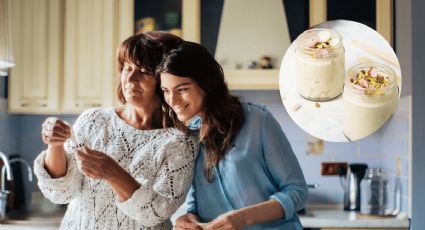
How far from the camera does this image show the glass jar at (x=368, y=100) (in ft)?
9.05

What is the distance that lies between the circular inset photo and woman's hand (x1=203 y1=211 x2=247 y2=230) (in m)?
1.59

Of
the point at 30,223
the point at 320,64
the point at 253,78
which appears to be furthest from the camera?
the point at 253,78

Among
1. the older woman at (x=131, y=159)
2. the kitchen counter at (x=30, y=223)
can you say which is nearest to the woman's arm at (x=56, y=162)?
the older woman at (x=131, y=159)

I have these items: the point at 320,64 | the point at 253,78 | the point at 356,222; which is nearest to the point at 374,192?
the point at 356,222

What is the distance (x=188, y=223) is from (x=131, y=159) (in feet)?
0.73

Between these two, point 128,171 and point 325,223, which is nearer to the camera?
point 128,171

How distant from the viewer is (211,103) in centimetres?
140

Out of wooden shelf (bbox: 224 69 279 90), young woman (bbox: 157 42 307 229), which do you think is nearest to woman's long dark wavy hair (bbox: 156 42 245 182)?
young woman (bbox: 157 42 307 229)

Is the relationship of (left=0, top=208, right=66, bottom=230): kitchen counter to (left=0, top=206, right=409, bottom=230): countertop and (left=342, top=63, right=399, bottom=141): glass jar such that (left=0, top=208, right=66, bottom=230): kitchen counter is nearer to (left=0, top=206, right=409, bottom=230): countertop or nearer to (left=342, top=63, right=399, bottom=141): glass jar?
(left=0, top=206, right=409, bottom=230): countertop

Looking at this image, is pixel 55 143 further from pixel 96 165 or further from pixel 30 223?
pixel 30 223

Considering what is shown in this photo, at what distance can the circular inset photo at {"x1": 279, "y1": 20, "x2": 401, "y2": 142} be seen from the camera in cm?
277

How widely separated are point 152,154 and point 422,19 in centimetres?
132

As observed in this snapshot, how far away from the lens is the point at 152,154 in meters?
1.42

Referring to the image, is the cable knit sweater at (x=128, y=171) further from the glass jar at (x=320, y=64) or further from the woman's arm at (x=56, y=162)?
the glass jar at (x=320, y=64)
